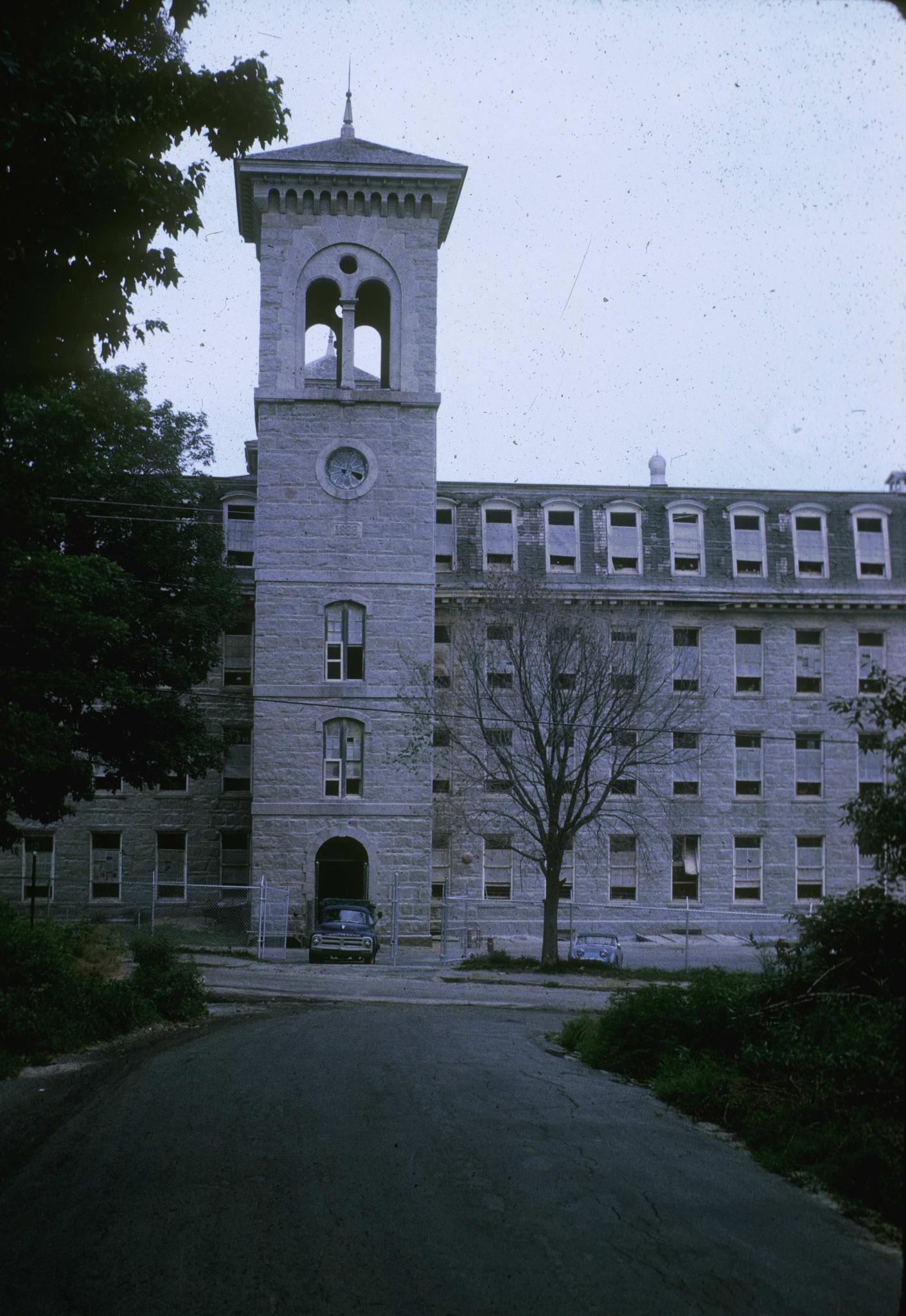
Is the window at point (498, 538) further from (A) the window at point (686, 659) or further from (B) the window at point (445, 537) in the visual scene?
(A) the window at point (686, 659)

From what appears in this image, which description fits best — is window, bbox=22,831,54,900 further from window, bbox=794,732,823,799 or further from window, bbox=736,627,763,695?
window, bbox=794,732,823,799

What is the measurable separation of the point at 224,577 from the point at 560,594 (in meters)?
9.26

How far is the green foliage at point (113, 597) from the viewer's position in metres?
20.3

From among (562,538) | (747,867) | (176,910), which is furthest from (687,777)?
(176,910)

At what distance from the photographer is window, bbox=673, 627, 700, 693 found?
3497 centimetres

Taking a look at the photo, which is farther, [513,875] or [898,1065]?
[513,875]

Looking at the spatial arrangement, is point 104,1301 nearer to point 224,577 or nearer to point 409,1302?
point 409,1302

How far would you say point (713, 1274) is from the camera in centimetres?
620

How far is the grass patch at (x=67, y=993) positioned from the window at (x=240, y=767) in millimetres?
20637

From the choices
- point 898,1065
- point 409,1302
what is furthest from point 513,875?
point 409,1302

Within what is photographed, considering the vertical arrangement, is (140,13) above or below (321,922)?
above

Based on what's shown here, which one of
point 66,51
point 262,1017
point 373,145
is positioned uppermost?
point 373,145

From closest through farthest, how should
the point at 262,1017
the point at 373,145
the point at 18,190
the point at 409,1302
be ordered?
the point at 409,1302
the point at 18,190
the point at 262,1017
the point at 373,145

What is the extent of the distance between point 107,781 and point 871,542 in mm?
26184
